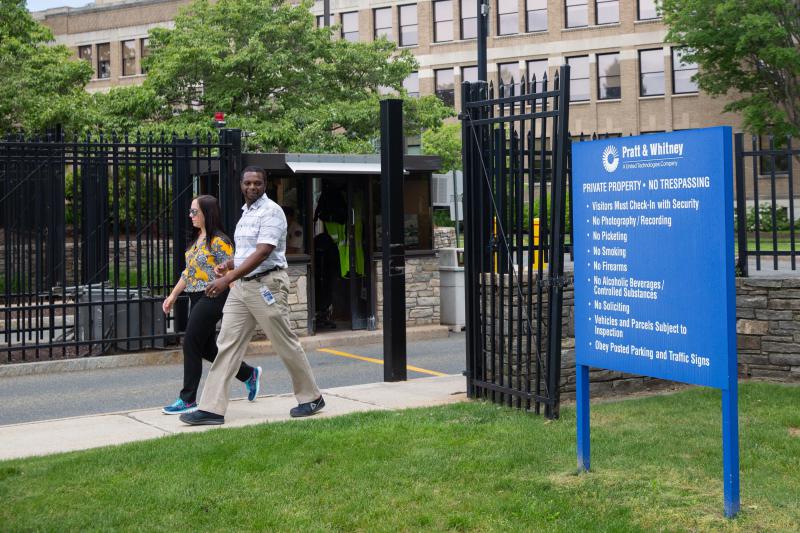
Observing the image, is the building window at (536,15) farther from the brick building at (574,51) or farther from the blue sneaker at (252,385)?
the blue sneaker at (252,385)

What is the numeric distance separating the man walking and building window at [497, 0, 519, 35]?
45.3m

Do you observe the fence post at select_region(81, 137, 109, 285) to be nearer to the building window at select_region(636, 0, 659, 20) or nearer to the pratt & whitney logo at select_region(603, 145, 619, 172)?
the pratt & whitney logo at select_region(603, 145, 619, 172)

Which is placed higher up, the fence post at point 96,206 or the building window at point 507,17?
the building window at point 507,17

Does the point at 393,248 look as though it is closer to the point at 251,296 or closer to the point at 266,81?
the point at 251,296

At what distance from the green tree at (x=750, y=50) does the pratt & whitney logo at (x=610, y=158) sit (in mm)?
35973

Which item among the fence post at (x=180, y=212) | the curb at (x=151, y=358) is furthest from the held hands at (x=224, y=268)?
the fence post at (x=180, y=212)

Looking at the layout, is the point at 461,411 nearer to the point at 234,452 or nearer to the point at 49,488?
the point at 234,452

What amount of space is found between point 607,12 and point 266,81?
23.3 metres

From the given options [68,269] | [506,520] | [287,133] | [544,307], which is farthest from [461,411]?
[287,133]

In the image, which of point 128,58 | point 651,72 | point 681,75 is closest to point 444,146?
point 651,72

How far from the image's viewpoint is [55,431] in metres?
8.05

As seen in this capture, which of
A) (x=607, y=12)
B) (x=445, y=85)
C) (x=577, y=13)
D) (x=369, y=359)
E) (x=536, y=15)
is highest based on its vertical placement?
(x=536, y=15)

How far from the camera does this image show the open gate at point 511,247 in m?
Result: 7.66

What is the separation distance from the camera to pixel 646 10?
48.5 metres
